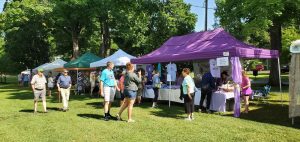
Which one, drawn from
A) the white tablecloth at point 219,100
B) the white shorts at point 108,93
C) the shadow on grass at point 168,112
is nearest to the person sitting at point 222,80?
the white tablecloth at point 219,100

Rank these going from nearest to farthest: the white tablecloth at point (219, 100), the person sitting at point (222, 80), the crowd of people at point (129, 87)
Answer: the crowd of people at point (129, 87) < the white tablecloth at point (219, 100) < the person sitting at point (222, 80)

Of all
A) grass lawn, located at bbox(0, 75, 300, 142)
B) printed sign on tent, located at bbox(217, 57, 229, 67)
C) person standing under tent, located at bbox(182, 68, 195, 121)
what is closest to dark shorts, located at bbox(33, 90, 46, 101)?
grass lawn, located at bbox(0, 75, 300, 142)

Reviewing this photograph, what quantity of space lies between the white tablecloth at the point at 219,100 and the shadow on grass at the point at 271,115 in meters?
0.75

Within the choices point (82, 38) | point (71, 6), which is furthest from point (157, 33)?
point (71, 6)

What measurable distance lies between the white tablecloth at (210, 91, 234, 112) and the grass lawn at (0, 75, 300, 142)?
0.75m

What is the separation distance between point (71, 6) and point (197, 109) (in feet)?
56.5

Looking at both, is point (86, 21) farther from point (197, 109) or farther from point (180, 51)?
point (197, 109)

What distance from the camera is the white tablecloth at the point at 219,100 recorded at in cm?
1294

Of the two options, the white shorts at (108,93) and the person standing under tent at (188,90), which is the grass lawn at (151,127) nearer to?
the person standing under tent at (188,90)

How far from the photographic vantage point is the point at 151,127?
9828 mm

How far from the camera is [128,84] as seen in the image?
33.9 feet

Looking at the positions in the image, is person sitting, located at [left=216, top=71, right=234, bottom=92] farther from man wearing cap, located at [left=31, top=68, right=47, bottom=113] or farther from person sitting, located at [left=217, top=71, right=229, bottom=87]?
man wearing cap, located at [left=31, top=68, right=47, bottom=113]

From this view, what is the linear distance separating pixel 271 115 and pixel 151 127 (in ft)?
14.8

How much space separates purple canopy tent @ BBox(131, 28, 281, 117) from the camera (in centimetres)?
1259
